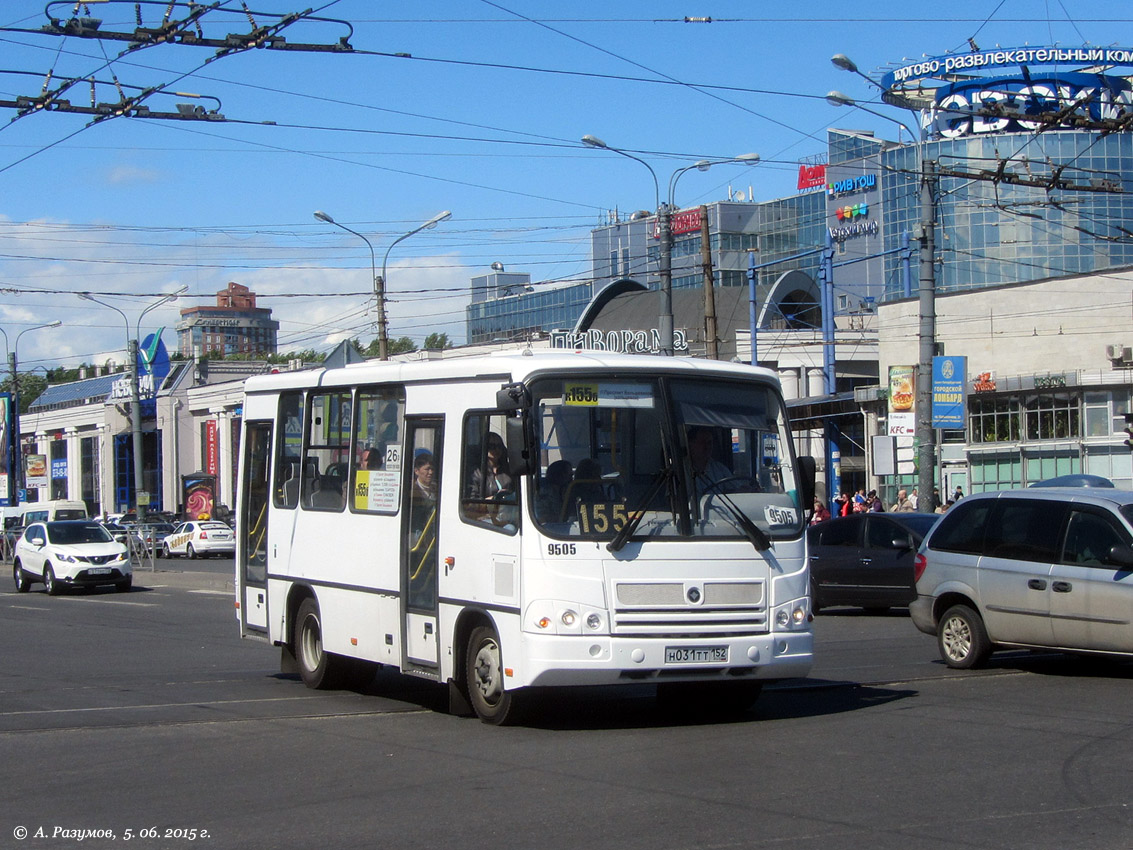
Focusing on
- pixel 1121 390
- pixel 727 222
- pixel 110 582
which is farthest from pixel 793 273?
pixel 727 222

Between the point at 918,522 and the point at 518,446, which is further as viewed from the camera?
the point at 918,522

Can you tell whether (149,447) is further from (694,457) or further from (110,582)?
(694,457)

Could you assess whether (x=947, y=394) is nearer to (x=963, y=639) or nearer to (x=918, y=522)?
(x=918, y=522)

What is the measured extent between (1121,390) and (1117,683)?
30721 millimetres

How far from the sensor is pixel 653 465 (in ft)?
33.0

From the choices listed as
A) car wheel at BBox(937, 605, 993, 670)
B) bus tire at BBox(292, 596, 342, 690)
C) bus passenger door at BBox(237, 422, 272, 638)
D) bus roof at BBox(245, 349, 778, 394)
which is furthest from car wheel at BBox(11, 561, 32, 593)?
car wheel at BBox(937, 605, 993, 670)

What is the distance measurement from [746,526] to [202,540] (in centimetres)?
4284

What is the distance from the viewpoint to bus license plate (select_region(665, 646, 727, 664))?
32.0ft

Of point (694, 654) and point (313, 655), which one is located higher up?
point (694, 654)

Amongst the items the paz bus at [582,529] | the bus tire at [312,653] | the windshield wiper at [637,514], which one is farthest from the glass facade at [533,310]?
the windshield wiper at [637,514]

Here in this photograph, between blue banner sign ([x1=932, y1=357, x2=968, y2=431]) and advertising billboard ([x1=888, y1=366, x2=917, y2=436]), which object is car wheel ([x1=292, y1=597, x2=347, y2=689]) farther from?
blue banner sign ([x1=932, y1=357, x2=968, y2=431])

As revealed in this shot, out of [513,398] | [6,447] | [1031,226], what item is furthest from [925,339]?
[1031,226]

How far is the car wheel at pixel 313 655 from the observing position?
12.6 m

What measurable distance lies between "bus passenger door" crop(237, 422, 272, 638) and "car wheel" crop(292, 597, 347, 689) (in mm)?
770
